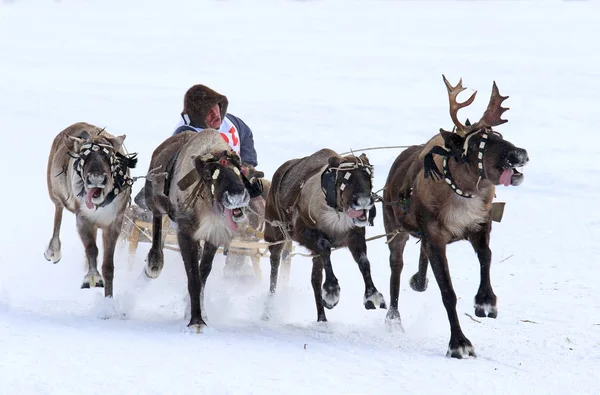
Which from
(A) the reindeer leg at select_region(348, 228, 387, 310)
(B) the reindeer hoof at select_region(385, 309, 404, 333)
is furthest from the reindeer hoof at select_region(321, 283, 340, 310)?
(B) the reindeer hoof at select_region(385, 309, 404, 333)

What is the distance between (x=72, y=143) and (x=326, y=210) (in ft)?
6.67

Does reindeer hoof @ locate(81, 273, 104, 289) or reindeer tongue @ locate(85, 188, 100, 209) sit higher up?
reindeer tongue @ locate(85, 188, 100, 209)

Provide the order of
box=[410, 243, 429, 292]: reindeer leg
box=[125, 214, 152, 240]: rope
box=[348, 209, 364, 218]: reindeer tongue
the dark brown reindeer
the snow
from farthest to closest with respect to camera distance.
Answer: box=[125, 214, 152, 240]: rope, box=[410, 243, 429, 292]: reindeer leg, box=[348, 209, 364, 218]: reindeer tongue, the dark brown reindeer, the snow

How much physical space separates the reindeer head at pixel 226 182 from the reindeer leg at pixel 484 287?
166cm

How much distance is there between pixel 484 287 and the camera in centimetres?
680

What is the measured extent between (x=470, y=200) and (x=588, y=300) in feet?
9.74

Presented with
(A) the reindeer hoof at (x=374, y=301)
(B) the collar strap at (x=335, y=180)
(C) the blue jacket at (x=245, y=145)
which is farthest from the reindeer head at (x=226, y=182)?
(C) the blue jacket at (x=245, y=145)

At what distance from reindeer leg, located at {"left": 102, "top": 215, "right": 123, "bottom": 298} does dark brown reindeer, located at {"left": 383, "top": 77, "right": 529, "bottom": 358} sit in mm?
2353

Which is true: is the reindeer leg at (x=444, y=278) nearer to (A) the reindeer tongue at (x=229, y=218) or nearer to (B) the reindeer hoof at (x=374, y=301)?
(B) the reindeer hoof at (x=374, y=301)

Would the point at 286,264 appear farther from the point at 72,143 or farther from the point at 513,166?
the point at 513,166

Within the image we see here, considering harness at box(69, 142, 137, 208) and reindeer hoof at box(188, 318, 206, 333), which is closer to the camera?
reindeer hoof at box(188, 318, 206, 333)

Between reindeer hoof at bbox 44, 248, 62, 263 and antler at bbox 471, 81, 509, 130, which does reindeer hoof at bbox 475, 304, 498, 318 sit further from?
reindeer hoof at bbox 44, 248, 62, 263

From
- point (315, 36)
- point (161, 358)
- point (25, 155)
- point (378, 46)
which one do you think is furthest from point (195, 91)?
point (315, 36)

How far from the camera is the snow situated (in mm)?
5891
